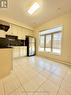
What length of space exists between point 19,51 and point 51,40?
2.54 m

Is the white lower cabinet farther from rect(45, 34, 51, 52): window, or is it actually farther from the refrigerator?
rect(45, 34, 51, 52): window

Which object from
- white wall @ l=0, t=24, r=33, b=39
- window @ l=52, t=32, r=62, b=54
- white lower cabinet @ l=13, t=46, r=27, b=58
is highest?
white wall @ l=0, t=24, r=33, b=39

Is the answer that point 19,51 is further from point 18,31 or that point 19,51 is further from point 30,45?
point 18,31

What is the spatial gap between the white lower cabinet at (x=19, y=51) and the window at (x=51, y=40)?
1.46 m

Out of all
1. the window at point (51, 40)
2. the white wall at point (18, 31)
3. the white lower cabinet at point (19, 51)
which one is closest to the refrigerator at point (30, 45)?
the white lower cabinet at point (19, 51)

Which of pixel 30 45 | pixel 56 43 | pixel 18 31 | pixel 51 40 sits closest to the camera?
pixel 56 43

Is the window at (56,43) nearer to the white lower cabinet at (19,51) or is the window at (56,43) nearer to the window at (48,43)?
the window at (48,43)

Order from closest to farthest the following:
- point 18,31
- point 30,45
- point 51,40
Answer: point 18,31 → point 51,40 → point 30,45

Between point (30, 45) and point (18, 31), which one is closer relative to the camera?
point (18, 31)

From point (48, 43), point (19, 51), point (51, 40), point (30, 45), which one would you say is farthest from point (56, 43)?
point (19, 51)

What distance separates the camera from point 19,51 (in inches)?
211

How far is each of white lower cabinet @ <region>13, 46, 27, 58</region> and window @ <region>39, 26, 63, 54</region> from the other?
4.78 feet

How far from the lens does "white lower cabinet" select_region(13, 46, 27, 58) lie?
503cm

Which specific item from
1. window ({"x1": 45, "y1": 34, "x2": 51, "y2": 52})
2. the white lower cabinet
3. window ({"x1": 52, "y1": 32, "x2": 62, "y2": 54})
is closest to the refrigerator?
the white lower cabinet
